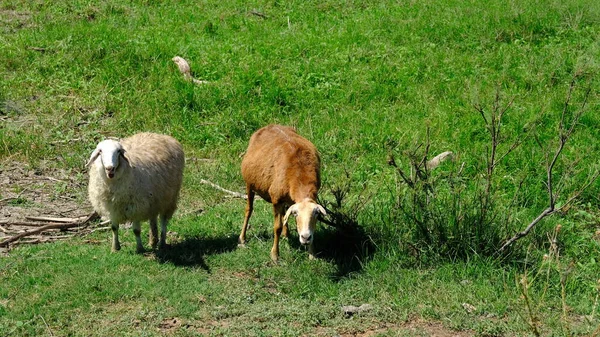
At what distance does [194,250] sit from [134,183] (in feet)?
3.27

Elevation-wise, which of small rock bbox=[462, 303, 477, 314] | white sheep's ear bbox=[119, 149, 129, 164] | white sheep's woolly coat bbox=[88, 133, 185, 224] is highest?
white sheep's ear bbox=[119, 149, 129, 164]

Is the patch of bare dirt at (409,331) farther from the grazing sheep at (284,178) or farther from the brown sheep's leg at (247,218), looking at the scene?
the brown sheep's leg at (247,218)

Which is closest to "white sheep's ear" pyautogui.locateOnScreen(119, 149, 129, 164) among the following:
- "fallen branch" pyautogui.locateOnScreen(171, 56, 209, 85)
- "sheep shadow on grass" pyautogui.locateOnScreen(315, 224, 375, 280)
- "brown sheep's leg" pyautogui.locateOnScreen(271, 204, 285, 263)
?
"brown sheep's leg" pyautogui.locateOnScreen(271, 204, 285, 263)

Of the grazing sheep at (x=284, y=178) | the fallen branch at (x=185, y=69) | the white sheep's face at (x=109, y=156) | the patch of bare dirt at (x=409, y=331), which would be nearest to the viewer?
the patch of bare dirt at (x=409, y=331)

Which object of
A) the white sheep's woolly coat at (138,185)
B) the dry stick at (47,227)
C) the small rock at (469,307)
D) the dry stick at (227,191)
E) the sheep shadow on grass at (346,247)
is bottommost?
the dry stick at (227,191)

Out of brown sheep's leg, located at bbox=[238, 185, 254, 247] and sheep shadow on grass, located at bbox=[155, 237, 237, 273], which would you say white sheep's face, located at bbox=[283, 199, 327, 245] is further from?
brown sheep's leg, located at bbox=[238, 185, 254, 247]

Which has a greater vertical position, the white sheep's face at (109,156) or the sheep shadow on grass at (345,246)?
the white sheep's face at (109,156)

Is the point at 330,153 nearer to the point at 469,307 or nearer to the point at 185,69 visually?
the point at 185,69

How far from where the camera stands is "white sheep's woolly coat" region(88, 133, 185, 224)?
8578 mm

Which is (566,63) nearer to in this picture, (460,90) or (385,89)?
(460,90)

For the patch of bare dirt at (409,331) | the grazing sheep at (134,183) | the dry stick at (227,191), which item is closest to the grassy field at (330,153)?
the patch of bare dirt at (409,331)

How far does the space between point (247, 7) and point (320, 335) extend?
36.8 feet

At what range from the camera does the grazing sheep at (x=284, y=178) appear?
8.02 metres

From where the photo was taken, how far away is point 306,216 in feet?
26.0
